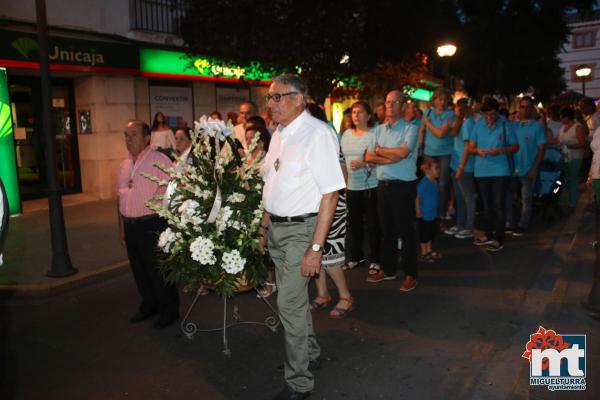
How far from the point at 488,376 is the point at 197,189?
8.52 feet

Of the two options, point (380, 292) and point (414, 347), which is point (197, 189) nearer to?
point (414, 347)

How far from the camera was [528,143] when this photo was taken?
338 inches

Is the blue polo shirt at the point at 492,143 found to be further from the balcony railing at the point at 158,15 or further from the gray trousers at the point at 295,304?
the balcony railing at the point at 158,15

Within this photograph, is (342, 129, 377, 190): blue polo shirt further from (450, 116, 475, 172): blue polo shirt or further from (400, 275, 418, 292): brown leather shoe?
(450, 116, 475, 172): blue polo shirt

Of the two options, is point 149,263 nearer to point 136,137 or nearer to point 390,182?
point 136,137

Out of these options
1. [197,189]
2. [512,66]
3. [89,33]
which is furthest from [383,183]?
[512,66]

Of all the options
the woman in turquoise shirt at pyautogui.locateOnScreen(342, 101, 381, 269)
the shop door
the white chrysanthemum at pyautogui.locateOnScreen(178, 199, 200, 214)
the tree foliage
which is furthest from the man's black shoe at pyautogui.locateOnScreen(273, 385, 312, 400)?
the shop door

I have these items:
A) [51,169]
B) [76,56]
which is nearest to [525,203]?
[51,169]

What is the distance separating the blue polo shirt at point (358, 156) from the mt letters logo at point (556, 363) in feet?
9.23

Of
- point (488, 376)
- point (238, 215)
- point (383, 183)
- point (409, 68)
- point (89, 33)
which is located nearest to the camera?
point (488, 376)

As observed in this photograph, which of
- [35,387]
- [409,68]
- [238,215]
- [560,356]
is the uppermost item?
[409,68]

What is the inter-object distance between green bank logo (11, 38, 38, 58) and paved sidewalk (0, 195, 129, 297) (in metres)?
3.19

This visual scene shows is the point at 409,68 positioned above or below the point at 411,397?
above

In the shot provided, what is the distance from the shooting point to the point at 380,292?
19.5 ft
